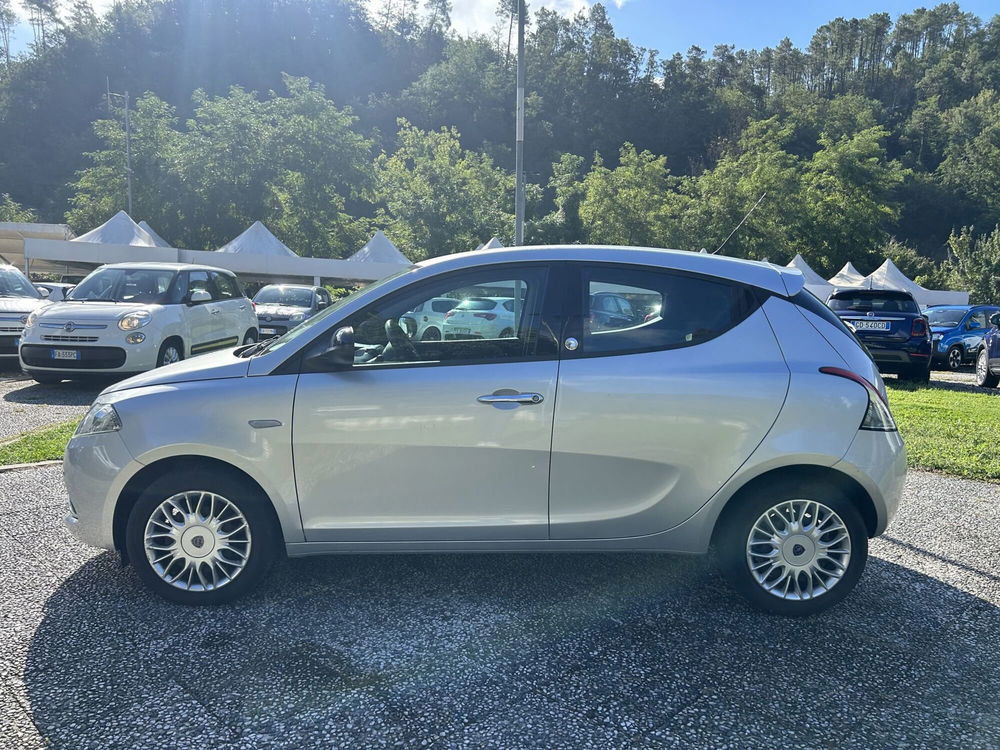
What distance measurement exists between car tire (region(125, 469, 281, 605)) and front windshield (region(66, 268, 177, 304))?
23.7ft

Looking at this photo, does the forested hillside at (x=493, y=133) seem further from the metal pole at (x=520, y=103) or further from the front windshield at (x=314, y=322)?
the front windshield at (x=314, y=322)

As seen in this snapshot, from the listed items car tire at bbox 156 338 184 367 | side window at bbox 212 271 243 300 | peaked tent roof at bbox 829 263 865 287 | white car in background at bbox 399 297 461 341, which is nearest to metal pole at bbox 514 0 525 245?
side window at bbox 212 271 243 300

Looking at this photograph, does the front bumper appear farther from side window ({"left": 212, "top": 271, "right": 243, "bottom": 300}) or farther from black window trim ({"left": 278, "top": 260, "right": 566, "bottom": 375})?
side window ({"left": 212, "top": 271, "right": 243, "bottom": 300})

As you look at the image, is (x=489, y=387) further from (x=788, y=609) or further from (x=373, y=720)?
(x=788, y=609)

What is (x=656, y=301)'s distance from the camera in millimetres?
3473

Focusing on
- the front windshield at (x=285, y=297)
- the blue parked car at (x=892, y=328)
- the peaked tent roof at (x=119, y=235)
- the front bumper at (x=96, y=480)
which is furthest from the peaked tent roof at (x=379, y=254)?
the front bumper at (x=96, y=480)

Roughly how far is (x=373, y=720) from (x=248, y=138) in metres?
50.1

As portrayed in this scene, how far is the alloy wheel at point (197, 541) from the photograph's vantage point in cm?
341

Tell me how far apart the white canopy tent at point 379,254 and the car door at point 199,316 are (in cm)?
1880

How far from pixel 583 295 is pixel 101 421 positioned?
2440 mm

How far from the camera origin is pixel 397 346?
346cm

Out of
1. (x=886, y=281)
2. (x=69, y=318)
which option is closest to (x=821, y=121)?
(x=886, y=281)

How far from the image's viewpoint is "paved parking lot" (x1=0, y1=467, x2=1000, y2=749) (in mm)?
2551

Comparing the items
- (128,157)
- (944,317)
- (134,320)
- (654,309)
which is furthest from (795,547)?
(128,157)
